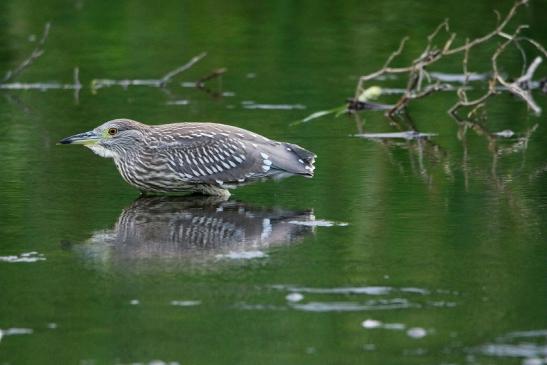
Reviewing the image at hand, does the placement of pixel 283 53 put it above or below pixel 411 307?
above

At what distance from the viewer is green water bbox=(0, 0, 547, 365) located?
7.10m

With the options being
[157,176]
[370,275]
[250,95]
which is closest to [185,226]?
[157,176]

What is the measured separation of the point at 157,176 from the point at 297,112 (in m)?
4.06

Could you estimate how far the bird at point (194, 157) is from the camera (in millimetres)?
10828

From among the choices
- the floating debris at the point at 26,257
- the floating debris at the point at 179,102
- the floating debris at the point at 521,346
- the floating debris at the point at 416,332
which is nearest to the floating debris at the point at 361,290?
the floating debris at the point at 416,332

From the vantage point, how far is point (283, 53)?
18984 mm

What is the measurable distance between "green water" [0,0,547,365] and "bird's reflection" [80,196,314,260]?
1.0 inches

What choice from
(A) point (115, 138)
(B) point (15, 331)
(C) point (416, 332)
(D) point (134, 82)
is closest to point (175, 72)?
(D) point (134, 82)

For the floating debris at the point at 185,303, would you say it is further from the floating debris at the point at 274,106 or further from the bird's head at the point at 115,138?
the floating debris at the point at 274,106

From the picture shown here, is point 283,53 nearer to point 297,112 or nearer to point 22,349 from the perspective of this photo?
point 297,112

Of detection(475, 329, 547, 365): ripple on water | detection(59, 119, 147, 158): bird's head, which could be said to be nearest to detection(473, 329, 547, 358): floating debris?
detection(475, 329, 547, 365): ripple on water

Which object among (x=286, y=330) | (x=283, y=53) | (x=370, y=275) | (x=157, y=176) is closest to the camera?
(x=286, y=330)

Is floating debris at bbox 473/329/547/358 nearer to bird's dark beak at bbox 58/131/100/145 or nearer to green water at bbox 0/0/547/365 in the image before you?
green water at bbox 0/0/547/365

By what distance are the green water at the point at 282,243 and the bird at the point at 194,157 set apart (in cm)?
18
